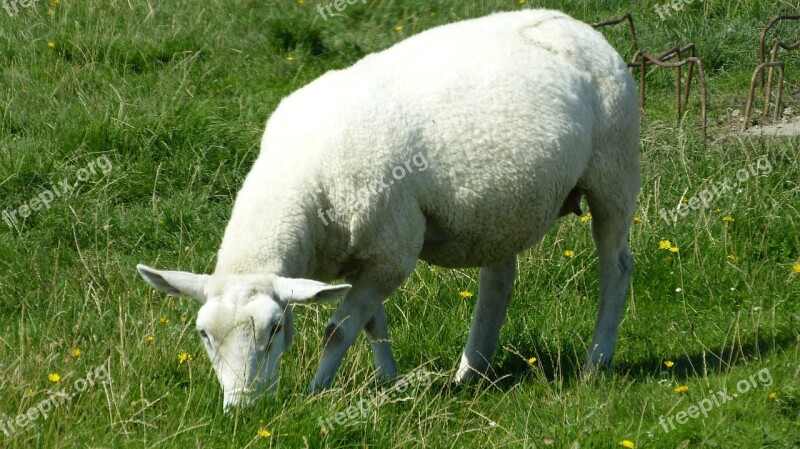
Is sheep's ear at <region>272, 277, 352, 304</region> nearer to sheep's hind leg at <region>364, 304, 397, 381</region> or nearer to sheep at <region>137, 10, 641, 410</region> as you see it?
sheep at <region>137, 10, 641, 410</region>

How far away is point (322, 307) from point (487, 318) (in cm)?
86

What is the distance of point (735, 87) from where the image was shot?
9.60 meters

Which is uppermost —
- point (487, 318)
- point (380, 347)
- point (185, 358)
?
point (185, 358)

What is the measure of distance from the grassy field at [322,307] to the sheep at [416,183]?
0.24m

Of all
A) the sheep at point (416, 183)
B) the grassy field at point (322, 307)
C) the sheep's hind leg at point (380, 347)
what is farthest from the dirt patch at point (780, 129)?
the sheep's hind leg at point (380, 347)

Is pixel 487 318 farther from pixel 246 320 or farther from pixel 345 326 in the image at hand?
pixel 246 320

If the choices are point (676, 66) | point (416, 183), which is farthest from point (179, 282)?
point (676, 66)

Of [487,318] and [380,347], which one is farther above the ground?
[380,347]

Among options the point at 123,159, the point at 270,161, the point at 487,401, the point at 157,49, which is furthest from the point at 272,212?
the point at 157,49

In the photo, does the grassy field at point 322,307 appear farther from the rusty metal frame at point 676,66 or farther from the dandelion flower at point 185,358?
the rusty metal frame at point 676,66

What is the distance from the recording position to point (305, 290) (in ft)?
14.9

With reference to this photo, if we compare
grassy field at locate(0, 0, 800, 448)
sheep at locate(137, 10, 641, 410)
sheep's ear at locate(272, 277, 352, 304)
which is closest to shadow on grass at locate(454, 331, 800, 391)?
grassy field at locate(0, 0, 800, 448)

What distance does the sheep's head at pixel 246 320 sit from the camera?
4551 mm

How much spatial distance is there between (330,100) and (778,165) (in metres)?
3.68
